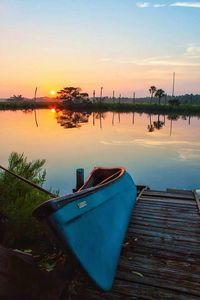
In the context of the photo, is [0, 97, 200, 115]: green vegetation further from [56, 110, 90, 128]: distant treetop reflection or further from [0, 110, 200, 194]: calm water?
[0, 110, 200, 194]: calm water

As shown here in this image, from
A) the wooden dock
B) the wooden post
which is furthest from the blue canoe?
the wooden post

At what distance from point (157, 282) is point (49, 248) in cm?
232

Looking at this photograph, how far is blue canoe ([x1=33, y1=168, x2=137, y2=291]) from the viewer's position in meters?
3.71

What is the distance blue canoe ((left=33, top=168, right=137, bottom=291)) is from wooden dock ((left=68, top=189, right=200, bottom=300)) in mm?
211

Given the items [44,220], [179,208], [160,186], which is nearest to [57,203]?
[44,220]

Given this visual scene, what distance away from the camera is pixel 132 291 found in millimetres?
4406

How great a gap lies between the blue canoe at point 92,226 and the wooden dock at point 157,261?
21 centimetres

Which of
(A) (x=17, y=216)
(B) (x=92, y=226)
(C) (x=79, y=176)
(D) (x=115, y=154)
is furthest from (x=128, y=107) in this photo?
(B) (x=92, y=226)

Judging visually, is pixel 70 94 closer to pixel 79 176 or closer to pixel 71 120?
pixel 71 120

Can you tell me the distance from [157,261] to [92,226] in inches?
58.7

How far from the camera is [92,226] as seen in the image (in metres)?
4.46

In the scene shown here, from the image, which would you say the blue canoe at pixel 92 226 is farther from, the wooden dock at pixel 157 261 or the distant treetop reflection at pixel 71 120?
the distant treetop reflection at pixel 71 120

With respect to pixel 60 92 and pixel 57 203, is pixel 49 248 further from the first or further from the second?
pixel 60 92

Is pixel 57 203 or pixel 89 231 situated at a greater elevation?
pixel 57 203
